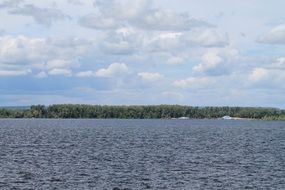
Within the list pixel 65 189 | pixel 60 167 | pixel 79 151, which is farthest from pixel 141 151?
pixel 65 189

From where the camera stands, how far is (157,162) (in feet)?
261

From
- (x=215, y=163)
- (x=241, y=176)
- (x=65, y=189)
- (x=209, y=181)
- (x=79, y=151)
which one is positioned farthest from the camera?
(x=79, y=151)

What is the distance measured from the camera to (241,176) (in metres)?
65.7

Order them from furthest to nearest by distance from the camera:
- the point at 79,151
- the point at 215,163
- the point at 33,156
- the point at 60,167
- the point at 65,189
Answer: the point at 79,151 → the point at 33,156 → the point at 215,163 → the point at 60,167 → the point at 65,189

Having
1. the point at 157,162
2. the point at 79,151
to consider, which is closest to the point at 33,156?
the point at 79,151

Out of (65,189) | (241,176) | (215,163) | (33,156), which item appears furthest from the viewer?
(33,156)

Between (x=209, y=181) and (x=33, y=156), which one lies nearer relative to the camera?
(x=209, y=181)

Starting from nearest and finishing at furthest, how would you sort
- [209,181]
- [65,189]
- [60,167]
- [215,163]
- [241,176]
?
1. [65,189]
2. [209,181]
3. [241,176]
4. [60,167]
5. [215,163]

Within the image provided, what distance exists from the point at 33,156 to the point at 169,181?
31.2 metres

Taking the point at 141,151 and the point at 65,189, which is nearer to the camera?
the point at 65,189

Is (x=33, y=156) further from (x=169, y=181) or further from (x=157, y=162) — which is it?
(x=169, y=181)

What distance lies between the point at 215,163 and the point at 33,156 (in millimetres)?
27167

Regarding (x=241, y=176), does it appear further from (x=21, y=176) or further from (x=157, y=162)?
(x=21, y=176)

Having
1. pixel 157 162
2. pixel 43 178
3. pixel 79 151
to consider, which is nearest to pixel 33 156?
pixel 79 151
